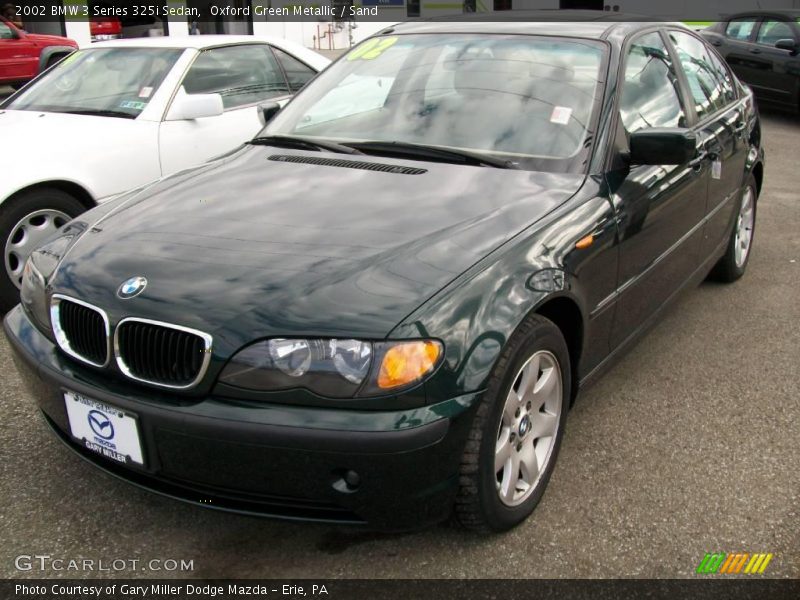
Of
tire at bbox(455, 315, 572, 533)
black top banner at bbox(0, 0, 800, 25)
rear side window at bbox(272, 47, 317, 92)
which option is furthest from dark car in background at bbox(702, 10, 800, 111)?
tire at bbox(455, 315, 572, 533)

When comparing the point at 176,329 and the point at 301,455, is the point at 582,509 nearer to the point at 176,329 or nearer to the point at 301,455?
the point at 301,455

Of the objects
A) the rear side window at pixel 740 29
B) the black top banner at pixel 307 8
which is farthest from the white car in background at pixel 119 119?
the black top banner at pixel 307 8

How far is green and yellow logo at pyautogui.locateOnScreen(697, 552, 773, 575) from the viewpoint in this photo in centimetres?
241

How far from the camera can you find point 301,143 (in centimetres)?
341

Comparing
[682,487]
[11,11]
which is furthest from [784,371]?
[11,11]

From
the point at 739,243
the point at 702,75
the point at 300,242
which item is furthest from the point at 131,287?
the point at 739,243

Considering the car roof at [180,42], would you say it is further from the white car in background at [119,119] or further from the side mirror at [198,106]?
the side mirror at [198,106]

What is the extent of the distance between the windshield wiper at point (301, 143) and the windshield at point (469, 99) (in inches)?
2.4

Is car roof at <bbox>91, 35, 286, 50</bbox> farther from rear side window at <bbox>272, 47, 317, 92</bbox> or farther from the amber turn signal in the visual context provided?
the amber turn signal

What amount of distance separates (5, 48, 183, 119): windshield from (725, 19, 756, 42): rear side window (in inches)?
380

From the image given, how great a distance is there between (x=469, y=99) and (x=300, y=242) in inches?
46.8

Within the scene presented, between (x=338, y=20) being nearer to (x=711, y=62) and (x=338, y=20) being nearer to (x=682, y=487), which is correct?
(x=711, y=62)

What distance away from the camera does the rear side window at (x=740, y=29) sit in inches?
469

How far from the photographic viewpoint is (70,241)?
279 cm
